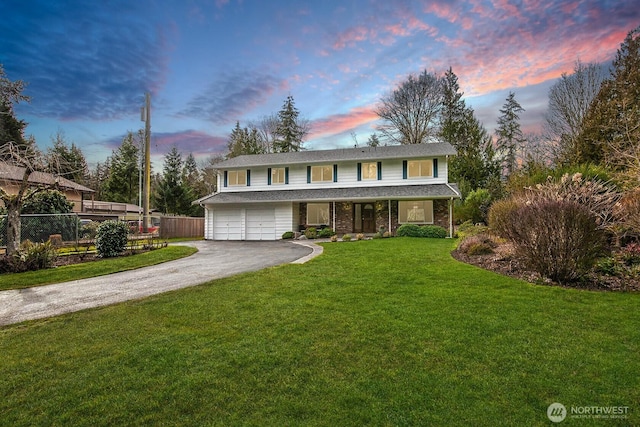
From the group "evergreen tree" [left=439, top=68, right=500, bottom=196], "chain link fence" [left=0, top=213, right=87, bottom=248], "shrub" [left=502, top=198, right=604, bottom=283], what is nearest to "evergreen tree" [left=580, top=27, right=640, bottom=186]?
"evergreen tree" [left=439, top=68, right=500, bottom=196]

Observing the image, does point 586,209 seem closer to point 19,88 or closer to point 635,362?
point 635,362

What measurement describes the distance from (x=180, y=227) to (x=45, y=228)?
386 inches

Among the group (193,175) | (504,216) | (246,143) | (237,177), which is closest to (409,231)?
(504,216)

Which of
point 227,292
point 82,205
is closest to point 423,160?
point 227,292

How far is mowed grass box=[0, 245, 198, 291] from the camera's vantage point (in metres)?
8.18

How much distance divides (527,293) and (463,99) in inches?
1287

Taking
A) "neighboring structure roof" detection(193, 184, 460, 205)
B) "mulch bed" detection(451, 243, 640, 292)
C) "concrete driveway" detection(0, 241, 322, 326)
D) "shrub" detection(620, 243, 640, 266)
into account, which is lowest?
"concrete driveway" detection(0, 241, 322, 326)

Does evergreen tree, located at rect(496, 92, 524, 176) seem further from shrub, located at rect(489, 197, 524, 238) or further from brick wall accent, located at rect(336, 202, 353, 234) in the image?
shrub, located at rect(489, 197, 524, 238)

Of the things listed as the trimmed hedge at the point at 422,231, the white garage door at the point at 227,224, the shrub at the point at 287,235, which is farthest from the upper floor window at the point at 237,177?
the trimmed hedge at the point at 422,231

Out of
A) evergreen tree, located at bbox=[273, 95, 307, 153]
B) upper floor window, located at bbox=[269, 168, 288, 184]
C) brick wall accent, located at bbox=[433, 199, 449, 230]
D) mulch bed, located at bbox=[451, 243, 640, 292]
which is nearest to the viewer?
mulch bed, located at bbox=[451, 243, 640, 292]

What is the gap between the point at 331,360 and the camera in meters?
3.45

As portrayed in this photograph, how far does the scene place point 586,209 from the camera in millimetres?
6191

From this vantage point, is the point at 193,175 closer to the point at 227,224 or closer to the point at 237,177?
the point at 237,177

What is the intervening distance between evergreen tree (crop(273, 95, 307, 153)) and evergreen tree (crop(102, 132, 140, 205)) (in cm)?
1810
